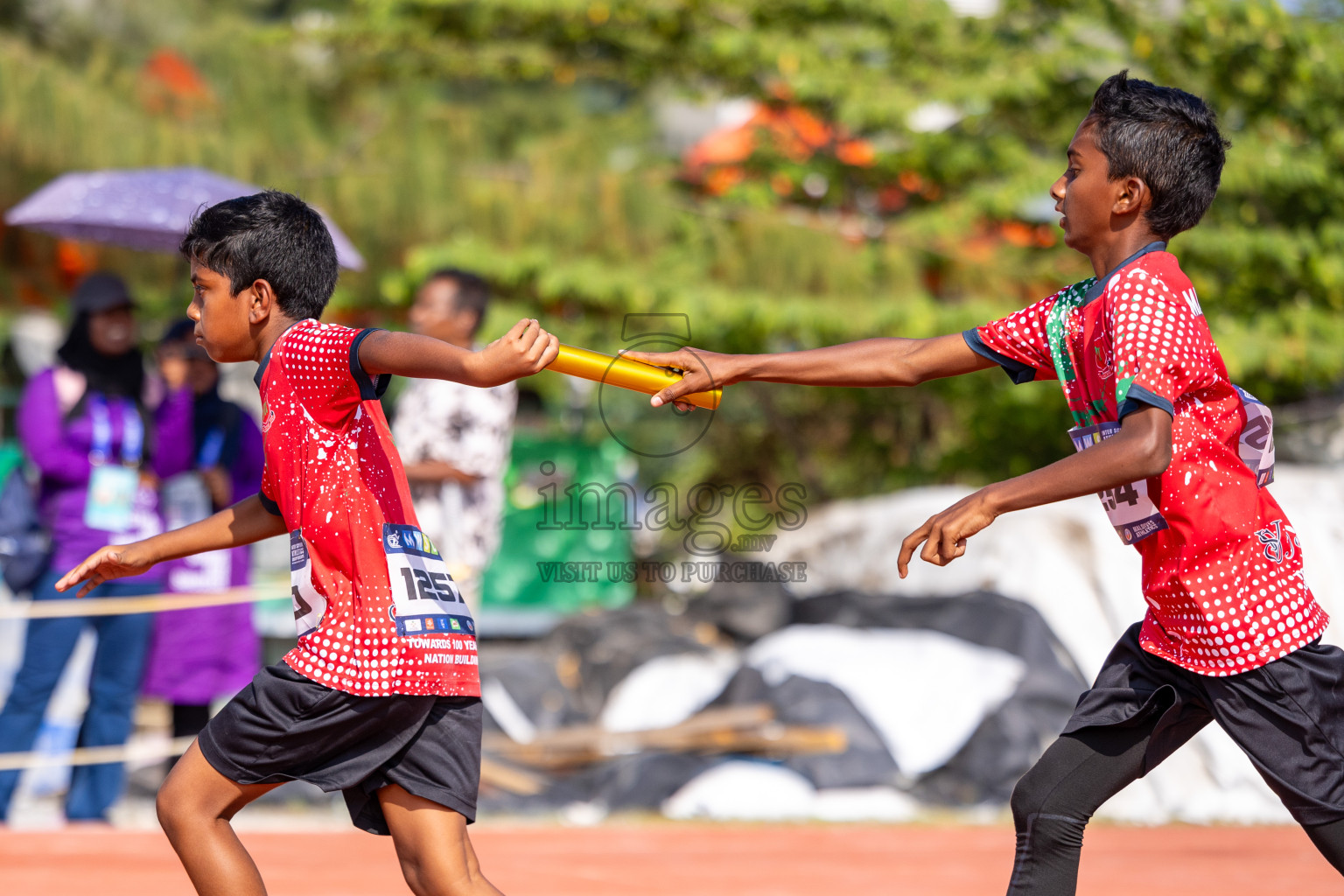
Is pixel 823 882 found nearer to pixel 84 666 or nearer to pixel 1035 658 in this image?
pixel 1035 658

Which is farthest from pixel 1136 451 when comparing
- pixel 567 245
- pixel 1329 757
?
pixel 567 245

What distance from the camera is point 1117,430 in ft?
8.10

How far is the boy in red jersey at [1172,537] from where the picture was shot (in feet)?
8.12

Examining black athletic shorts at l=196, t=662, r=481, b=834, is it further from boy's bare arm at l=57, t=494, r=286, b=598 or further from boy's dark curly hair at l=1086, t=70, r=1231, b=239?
boy's dark curly hair at l=1086, t=70, r=1231, b=239

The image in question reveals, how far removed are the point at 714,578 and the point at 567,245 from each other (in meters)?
2.33

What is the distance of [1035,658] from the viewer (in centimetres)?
669

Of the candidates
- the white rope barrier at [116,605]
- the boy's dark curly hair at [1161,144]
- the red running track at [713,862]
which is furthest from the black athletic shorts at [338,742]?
the white rope barrier at [116,605]

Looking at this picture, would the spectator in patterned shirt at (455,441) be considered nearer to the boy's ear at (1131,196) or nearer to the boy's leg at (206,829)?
the boy's leg at (206,829)

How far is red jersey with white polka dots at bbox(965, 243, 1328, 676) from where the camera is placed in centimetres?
244

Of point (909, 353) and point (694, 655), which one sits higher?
point (909, 353)

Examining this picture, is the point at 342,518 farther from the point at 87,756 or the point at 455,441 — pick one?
the point at 87,756

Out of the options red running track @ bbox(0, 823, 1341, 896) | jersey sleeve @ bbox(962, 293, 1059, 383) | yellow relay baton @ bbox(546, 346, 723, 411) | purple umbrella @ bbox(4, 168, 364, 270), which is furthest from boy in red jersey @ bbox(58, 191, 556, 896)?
purple umbrella @ bbox(4, 168, 364, 270)

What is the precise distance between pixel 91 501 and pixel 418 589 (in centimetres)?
347

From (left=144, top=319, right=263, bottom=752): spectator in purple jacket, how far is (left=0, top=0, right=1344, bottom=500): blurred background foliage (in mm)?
2543
